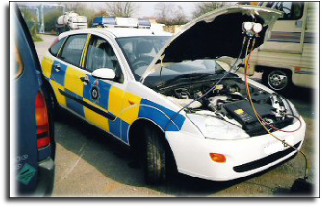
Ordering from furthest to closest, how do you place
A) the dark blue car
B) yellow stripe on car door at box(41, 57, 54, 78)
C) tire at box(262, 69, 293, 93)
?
tire at box(262, 69, 293, 93) < yellow stripe on car door at box(41, 57, 54, 78) < the dark blue car

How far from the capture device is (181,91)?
3.08 meters

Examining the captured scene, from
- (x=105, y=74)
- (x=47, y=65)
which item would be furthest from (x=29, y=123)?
(x=47, y=65)

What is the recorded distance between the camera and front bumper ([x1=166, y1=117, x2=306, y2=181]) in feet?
7.79

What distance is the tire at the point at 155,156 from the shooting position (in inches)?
105

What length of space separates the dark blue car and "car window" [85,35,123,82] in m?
1.38

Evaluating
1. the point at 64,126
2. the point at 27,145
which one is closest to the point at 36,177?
the point at 27,145

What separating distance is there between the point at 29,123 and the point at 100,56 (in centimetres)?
187

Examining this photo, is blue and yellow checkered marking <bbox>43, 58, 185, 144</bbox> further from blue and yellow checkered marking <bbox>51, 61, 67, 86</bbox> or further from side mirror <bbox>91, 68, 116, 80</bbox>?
side mirror <bbox>91, 68, 116, 80</bbox>

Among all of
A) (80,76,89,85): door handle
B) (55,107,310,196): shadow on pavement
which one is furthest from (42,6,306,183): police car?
(55,107,310,196): shadow on pavement

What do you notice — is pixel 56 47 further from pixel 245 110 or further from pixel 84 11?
pixel 84 11

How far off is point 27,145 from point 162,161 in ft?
4.11
